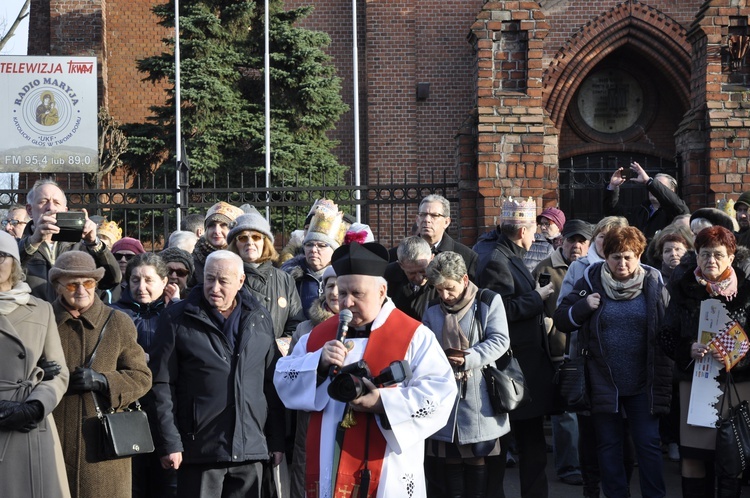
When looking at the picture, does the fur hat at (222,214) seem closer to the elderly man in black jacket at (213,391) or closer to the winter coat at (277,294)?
the winter coat at (277,294)

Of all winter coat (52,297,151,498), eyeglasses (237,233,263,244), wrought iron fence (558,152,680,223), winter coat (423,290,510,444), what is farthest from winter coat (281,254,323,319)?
wrought iron fence (558,152,680,223)

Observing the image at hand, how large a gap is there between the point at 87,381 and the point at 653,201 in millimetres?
5941

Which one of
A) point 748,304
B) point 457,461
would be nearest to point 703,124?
point 748,304

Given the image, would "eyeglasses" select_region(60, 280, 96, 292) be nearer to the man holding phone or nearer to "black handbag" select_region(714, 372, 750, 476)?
"black handbag" select_region(714, 372, 750, 476)

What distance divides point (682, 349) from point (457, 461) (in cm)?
153

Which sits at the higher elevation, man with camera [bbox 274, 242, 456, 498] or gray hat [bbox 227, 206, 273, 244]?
gray hat [bbox 227, 206, 273, 244]

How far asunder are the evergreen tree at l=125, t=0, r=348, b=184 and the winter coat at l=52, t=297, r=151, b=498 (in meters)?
11.7

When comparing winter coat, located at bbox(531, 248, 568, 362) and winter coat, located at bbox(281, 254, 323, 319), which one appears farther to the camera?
winter coat, located at bbox(531, 248, 568, 362)

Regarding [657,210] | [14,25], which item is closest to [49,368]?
[657,210]

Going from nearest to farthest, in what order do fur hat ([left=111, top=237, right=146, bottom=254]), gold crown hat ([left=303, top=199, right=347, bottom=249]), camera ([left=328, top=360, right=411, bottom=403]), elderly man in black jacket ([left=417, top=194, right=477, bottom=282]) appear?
1. camera ([left=328, top=360, right=411, bottom=403])
2. gold crown hat ([left=303, top=199, right=347, bottom=249])
3. elderly man in black jacket ([left=417, top=194, right=477, bottom=282])
4. fur hat ([left=111, top=237, right=146, bottom=254])

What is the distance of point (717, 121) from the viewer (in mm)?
10898

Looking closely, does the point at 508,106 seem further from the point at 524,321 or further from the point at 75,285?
the point at 75,285

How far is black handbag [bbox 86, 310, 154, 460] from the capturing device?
5.25 m

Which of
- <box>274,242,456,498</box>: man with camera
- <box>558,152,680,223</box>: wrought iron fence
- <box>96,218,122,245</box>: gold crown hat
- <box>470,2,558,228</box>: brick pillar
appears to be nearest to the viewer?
<box>274,242,456,498</box>: man with camera
